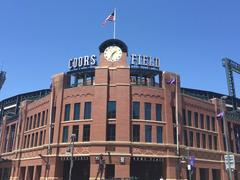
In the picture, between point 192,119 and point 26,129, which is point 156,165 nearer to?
point 192,119

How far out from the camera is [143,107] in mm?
51062

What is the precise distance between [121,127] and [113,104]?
4141mm

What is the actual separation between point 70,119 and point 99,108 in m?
5.64

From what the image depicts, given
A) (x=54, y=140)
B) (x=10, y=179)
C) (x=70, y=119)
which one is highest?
(x=70, y=119)

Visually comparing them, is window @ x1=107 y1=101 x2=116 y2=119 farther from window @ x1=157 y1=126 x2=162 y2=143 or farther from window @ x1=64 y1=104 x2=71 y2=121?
window @ x1=157 y1=126 x2=162 y2=143

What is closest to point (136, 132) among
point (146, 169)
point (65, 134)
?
point (146, 169)

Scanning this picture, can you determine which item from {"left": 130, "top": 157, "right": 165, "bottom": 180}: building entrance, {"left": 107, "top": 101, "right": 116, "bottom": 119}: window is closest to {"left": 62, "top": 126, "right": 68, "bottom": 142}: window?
{"left": 107, "top": 101, "right": 116, "bottom": 119}: window

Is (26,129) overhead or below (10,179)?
overhead

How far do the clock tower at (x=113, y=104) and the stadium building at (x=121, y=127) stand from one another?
0.47 ft

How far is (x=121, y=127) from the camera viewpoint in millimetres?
49125

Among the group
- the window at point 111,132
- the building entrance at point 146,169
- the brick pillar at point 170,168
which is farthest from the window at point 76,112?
the brick pillar at point 170,168

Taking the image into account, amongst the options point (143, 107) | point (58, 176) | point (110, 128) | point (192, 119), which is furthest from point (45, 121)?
point (192, 119)

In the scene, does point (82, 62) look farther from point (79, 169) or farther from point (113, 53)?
point (79, 169)

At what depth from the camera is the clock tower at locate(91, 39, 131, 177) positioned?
48250mm
